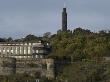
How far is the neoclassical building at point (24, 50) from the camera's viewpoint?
87562mm

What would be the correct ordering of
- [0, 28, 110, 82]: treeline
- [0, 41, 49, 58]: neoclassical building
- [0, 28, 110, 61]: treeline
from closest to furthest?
[0, 28, 110, 82]: treeline, [0, 28, 110, 61]: treeline, [0, 41, 49, 58]: neoclassical building

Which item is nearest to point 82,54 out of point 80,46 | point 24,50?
point 80,46

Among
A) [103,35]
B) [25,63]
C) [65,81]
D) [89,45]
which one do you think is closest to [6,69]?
[25,63]

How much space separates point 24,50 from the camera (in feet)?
298

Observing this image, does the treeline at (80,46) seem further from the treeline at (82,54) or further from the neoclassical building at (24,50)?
the neoclassical building at (24,50)

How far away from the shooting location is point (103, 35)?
95250 millimetres

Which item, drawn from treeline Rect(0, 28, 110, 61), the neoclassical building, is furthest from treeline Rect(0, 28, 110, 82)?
the neoclassical building

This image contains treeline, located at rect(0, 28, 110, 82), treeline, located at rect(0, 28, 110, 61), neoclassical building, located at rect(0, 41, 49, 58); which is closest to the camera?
treeline, located at rect(0, 28, 110, 82)

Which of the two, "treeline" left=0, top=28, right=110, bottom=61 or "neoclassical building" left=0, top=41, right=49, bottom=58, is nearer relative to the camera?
"treeline" left=0, top=28, right=110, bottom=61

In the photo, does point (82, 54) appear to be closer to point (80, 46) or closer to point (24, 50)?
point (80, 46)

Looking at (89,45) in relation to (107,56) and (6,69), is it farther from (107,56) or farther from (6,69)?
(6,69)

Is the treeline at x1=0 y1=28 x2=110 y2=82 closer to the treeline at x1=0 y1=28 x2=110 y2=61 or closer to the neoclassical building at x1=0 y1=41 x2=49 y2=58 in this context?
the treeline at x1=0 y1=28 x2=110 y2=61

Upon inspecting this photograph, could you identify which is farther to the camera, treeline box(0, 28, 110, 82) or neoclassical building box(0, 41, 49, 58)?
neoclassical building box(0, 41, 49, 58)

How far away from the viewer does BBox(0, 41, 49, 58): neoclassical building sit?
8756 cm
